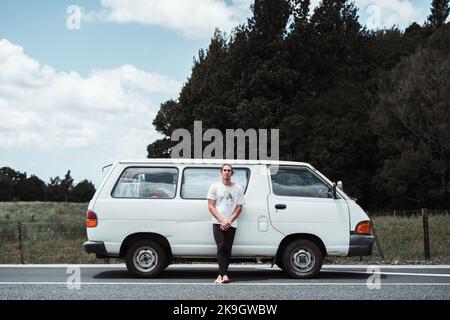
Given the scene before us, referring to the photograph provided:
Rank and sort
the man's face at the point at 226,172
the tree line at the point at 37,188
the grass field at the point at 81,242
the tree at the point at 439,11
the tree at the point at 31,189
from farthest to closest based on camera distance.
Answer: the tree at the point at 31,189 → the tree line at the point at 37,188 → the tree at the point at 439,11 → the grass field at the point at 81,242 → the man's face at the point at 226,172

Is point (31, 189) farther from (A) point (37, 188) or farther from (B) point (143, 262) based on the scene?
(B) point (143, 262)

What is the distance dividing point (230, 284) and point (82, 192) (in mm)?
120692

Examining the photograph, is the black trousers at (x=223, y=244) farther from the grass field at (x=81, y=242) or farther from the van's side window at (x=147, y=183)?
the grass field at (x=81, y=242)

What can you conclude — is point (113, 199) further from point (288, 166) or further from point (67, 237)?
point (67, 237)

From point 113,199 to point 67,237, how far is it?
31.2 feet

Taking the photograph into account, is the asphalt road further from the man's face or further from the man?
the man's face

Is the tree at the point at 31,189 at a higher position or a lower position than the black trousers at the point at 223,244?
higher

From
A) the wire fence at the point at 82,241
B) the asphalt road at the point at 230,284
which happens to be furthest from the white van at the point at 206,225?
the wire fence at the point at 82,241

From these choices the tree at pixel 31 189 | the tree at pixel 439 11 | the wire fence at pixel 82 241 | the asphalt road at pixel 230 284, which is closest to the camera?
the asphalt road at pixel 230 284

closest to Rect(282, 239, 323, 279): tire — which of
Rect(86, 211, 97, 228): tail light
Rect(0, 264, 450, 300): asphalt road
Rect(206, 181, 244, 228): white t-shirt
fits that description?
Rect(0, 264, 450, 300): asphalt road

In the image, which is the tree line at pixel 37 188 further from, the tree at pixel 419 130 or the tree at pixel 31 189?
the tree at pixel 419 130

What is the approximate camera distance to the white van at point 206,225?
10586 mm

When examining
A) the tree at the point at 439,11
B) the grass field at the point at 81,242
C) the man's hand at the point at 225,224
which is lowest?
the grass field at the point at 81,242

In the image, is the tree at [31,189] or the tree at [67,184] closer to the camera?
the tree at [31,189]
